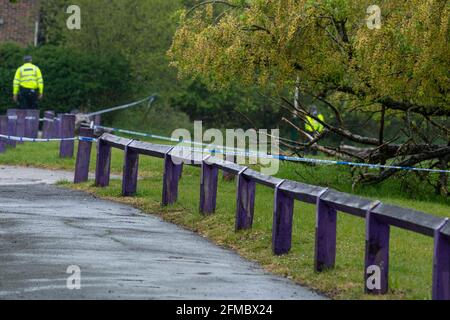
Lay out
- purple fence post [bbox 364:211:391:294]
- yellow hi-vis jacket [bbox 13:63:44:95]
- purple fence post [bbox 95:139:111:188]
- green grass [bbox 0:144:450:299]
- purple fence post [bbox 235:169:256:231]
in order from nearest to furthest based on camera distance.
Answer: purple fence post [bbox 364:211:391:294]
green grass [bbox 0:144:450:299]
purple fence post [bbox 235:169:256:231]
purple fence post [bbox 95:139:111:188]
yellow hi-vis jacket [bbox 13:63:44:95]

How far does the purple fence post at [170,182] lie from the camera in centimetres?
1720

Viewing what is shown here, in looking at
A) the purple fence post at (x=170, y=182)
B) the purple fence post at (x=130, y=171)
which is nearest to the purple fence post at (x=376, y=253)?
the purple fence post at (x=170, y=182)

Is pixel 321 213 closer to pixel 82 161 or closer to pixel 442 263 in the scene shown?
pixel 442 263

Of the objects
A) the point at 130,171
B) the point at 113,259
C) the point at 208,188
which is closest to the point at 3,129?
the point at 130,171

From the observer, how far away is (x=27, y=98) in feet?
108

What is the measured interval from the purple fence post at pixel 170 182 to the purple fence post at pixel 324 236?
5907mm

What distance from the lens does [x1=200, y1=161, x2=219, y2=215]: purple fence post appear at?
52.2ft

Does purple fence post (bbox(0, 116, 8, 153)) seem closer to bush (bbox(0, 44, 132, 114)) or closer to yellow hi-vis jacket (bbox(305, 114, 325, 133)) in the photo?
yellow hi-vis jacket (bbox(305, 114, 325, 133))

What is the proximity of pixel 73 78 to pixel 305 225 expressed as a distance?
81.8 ft

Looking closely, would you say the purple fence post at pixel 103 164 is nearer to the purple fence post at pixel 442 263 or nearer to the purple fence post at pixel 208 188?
the purple fence post at pixel 208 188

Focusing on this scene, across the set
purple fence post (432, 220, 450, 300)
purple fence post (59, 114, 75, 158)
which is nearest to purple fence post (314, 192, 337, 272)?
purple fence post (432, 220, 450, 300)

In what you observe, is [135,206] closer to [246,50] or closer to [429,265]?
[246,50]
